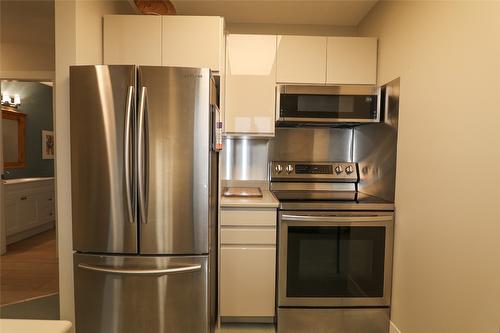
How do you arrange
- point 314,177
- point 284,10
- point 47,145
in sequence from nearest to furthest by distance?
point 284,10 → point 314,177 → point 47,145

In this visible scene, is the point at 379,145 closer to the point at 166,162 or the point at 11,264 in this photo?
the point at 166,162

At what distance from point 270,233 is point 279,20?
186cm

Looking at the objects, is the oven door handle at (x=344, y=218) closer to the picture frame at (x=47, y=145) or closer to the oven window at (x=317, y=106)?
the oven window at (x=317, y=106)

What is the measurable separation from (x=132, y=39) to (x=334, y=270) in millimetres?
2175

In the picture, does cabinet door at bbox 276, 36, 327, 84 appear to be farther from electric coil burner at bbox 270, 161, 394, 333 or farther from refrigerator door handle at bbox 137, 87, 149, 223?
refrigerator door handle at bbox 137, 87, 149, 223

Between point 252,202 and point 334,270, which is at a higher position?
point 252,202

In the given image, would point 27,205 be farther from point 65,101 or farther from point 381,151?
point 381,151

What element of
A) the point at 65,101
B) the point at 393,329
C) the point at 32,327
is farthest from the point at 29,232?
the point at 393,329

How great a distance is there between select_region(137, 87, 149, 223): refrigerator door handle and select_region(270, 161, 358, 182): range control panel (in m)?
1.26

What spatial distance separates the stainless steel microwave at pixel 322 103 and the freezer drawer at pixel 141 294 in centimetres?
126

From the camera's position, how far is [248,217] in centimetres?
195

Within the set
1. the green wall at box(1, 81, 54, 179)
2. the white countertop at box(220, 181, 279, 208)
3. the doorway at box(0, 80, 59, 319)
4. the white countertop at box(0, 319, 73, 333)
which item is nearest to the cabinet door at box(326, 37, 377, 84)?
the white countertop at box(220, 181, 279, 208)

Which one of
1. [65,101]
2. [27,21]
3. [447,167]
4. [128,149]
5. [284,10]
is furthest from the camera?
[27,21]

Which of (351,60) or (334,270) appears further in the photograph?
(351,60)
